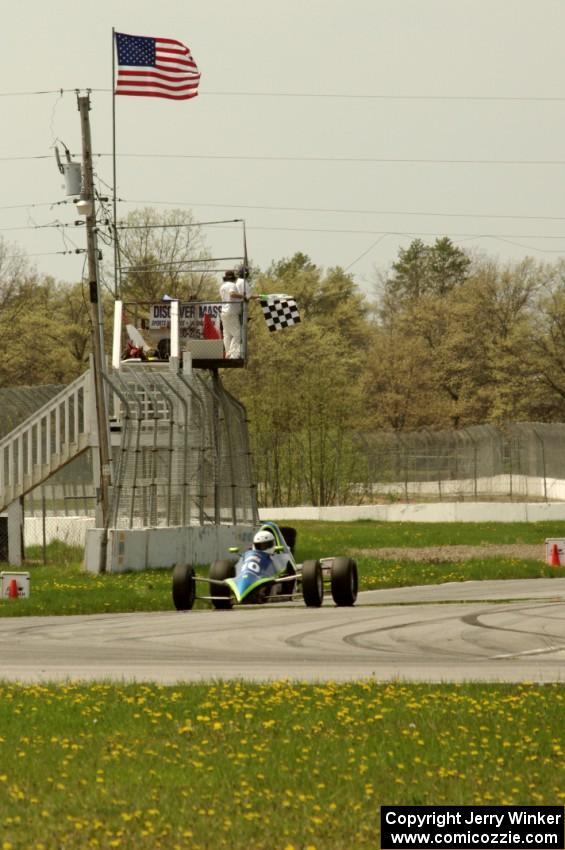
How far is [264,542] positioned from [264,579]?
0.53m

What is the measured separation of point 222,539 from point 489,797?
25711mm

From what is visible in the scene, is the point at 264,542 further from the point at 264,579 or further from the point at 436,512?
the point at 436,512

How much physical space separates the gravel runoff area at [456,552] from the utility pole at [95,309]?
20.4 ft

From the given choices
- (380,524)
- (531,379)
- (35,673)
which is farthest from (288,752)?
(531,379)

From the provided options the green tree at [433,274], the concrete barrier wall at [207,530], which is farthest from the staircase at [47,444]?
the green tree at [433,274]

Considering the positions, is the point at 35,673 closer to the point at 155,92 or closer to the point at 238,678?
the point at 238,678

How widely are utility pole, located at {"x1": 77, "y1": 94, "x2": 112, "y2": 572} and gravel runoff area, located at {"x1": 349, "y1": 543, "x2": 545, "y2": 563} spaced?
621 cm

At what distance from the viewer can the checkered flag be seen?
38.3m

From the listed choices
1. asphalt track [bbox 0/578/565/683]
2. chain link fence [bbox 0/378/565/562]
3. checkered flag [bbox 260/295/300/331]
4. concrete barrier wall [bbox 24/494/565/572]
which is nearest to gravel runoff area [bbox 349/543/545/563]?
chain link fence [bbox 0/378/565/562]

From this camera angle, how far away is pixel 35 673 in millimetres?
15695

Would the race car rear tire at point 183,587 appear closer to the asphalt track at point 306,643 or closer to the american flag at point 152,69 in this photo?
the asphalt track at point 306,643

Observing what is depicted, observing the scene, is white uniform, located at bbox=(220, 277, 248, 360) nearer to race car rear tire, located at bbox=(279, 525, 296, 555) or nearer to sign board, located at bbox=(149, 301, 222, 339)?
sign board, located at bbox=(149, 301, 222, 339)

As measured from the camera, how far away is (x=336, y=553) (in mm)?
37438

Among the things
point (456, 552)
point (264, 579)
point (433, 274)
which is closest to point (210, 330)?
point (456, 552)
